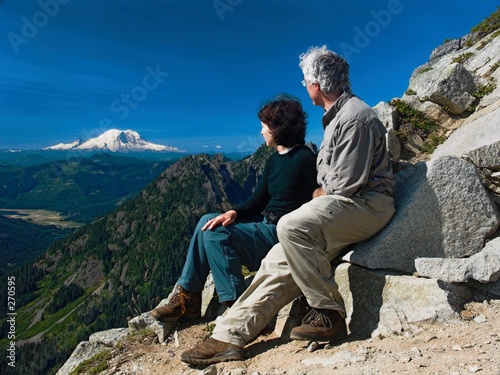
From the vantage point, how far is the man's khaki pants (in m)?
5.91

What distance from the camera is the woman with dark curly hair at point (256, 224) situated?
7266mm

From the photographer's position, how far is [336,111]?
6367mm

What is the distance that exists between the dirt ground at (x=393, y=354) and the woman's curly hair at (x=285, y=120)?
12.7 ft

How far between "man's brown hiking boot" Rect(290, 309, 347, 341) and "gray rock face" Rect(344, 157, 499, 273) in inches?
49.2

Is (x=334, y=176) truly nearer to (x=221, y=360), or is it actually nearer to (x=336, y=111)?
(x=336, y=111)

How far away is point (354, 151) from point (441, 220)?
242cm

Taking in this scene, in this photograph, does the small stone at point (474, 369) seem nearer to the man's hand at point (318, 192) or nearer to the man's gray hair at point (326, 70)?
the man's hand at point (318, 192)

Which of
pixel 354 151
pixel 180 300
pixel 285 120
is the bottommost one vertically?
pixel 180 300

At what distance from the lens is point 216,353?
239 inches

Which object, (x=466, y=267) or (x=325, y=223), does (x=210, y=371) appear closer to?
(x=325, y=223)

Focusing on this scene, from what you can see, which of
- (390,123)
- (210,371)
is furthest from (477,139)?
(210,371)

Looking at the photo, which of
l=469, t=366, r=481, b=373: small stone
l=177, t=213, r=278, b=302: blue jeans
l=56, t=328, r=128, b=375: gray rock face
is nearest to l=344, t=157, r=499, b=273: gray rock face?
l=177, t=213, r=278, b=302: blue jeans

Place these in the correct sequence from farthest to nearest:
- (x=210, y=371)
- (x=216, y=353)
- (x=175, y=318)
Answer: (x=175, y=318) → (x=216, y=353) → (x=210, y=371)

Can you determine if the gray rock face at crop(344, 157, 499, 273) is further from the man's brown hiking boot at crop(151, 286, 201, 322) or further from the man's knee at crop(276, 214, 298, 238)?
the man's brown hiking boot at crop(151, 286, 201, 322)
